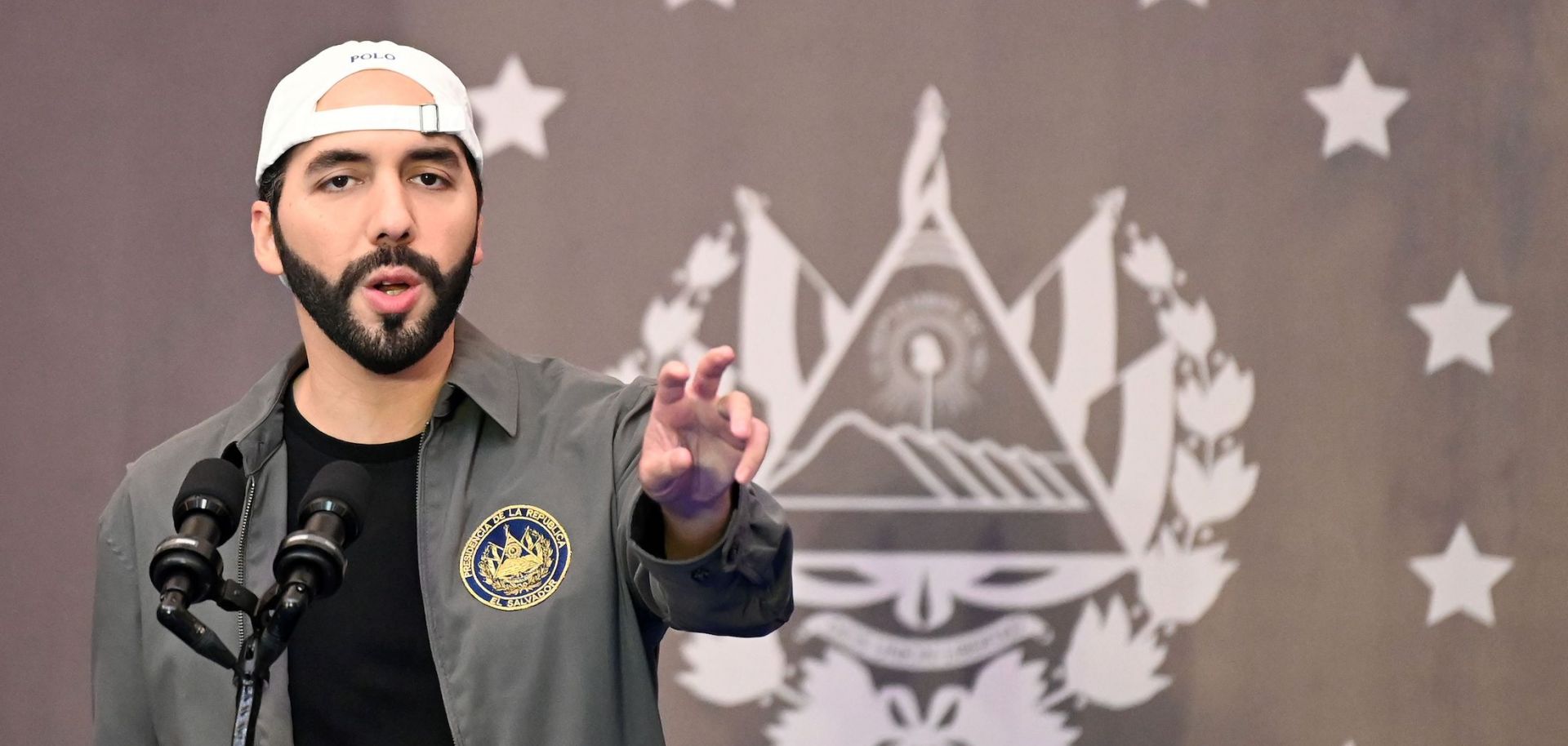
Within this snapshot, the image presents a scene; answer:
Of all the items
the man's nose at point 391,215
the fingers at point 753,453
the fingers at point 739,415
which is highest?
the man's nose at point 391,215

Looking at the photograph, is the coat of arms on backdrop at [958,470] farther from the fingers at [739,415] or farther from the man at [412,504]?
the fingers at [739,415]

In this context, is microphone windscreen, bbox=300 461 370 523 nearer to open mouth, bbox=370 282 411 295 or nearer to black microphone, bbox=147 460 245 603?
black microphone, bbox=147 460 245 603

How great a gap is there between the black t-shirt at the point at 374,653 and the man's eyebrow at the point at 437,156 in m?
0.39

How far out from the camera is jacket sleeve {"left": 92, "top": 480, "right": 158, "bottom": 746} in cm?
190

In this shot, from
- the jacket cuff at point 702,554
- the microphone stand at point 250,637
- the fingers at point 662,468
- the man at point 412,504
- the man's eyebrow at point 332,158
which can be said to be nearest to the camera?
the microphone stand at point 250,637

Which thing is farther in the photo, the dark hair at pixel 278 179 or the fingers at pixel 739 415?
the dark hair at pixel 278 179

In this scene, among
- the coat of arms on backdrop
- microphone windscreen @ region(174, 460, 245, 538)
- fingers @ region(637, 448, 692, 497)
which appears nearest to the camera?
microphone windscreen @ region(174, 460, 245, 538)

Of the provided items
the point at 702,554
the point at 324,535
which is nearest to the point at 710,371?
the point at 702,554

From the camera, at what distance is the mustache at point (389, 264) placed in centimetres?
183

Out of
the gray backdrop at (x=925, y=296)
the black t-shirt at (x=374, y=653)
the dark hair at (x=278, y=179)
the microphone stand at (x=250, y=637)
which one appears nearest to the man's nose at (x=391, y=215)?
the dark hair at (x=278, y=179)

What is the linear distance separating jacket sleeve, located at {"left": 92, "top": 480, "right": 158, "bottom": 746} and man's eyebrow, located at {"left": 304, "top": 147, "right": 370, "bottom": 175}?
504 millimetres

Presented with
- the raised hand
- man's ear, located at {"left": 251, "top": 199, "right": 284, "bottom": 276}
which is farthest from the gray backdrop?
the raised hand

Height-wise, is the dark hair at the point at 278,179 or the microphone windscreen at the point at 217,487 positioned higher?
the dark hair at the point at 278,179

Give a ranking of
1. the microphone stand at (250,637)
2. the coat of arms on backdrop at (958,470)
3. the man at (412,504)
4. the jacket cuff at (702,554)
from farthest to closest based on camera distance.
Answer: the coat of arms on backdrop at (958,470) → the man at (412,504) → the jacket cuff at (702,554) → the microphone stand at (250,637)
